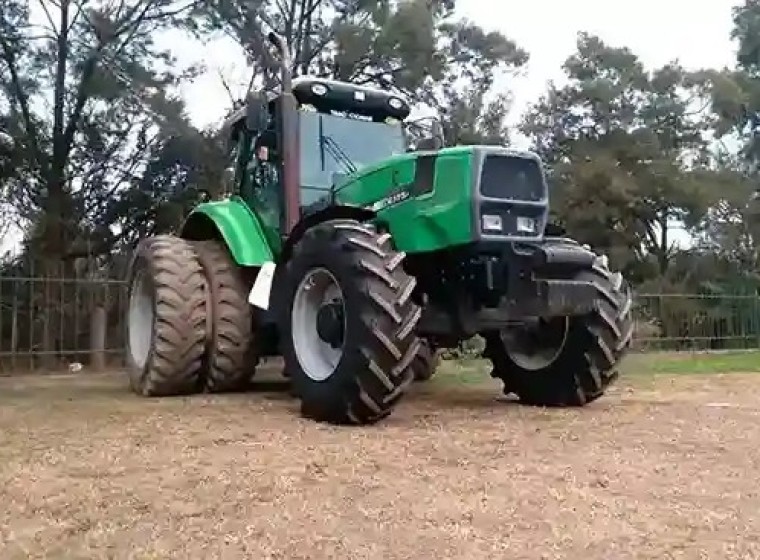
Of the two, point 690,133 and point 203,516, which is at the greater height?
point 690,133

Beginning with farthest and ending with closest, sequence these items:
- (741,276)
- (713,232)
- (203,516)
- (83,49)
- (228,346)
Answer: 1. (713,232)
2. (741,276)
3. (83,49)
4. (228,346)
5. (203,516)

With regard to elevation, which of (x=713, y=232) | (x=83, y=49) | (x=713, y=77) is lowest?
(x=713, y=232)

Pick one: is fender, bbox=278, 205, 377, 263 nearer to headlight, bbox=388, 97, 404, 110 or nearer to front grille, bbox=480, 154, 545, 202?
front grille, bbox=480, 154, 545, 202

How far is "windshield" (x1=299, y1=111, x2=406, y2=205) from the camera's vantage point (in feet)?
24.5

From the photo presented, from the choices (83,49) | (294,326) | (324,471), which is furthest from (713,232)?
(324,471)

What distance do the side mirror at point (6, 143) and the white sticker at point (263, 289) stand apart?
8.01 m

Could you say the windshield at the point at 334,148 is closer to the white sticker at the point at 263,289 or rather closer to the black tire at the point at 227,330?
the white sticker at the point at 263,289

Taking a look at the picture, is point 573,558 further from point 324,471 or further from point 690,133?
point 690,133

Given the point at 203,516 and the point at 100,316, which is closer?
the point at 203,516

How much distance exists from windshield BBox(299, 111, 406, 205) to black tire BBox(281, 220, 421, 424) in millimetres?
1689

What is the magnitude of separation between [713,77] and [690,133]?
1554 mm

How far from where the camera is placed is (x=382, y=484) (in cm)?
392

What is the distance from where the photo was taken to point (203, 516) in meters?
3.41

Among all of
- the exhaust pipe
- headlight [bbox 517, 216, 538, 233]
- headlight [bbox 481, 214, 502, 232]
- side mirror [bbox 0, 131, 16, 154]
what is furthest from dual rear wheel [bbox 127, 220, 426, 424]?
side mirror [bbox 0, 131, 16, 154]
